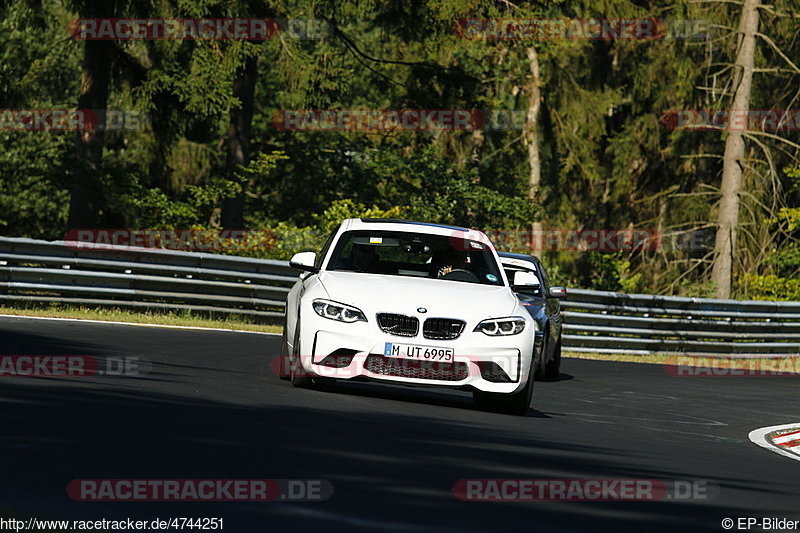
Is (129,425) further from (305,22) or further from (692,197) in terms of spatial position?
(692,197)

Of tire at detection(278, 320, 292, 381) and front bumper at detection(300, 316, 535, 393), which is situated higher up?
front bumper at detection(300, 316, 535, 393)

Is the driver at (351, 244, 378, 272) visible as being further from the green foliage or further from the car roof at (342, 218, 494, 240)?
the green foliage

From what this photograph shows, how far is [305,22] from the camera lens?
119ft

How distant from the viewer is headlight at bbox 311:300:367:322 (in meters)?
12.1

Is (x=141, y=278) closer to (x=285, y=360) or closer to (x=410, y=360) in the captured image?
(x=285, y=360)

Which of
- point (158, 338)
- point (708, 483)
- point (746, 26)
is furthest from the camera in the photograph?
point (746, 26)

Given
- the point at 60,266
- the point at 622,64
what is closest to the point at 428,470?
the point at 60,266

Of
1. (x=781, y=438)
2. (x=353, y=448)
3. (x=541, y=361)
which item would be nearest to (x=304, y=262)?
(x=353, y=448)

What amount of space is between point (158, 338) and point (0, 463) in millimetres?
11242

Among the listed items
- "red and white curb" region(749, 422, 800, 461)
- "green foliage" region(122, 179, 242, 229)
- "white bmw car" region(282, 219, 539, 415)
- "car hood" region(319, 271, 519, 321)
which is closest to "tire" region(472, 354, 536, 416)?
"white bmw car" region(282, 219, 539, 415)

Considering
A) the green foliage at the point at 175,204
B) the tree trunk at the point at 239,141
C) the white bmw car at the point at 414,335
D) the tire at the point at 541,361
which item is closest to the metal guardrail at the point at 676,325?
the tire at the point at 541,361

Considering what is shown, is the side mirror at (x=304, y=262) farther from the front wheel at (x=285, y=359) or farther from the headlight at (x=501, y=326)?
the headlight at (x=501, y=326)

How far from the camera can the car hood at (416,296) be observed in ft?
39.8

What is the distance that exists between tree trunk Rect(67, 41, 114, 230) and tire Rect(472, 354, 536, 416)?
22101 mm
